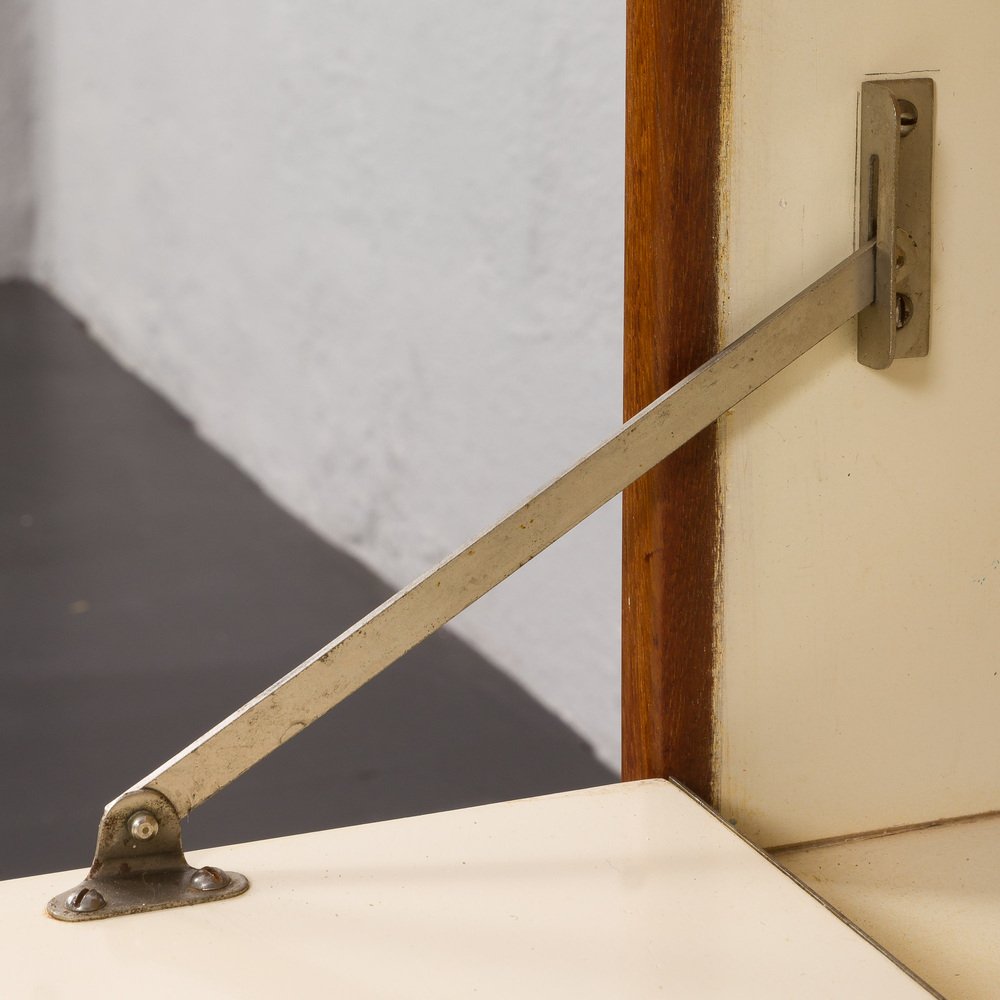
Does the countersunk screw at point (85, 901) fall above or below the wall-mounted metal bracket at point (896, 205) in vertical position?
below

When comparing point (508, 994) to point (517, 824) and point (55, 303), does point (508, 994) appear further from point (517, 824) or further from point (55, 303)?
point (55, 303)

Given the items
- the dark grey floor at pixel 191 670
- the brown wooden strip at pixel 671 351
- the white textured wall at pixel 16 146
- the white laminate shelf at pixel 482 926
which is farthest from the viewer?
the white textured wall at pixel 16 146

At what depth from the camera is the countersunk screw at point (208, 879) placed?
76cm

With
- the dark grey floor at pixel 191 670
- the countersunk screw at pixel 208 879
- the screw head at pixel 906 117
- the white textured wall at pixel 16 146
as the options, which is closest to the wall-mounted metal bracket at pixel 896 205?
the screw head at pixel 906 117

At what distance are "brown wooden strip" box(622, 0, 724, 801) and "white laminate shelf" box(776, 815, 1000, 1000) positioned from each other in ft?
0.31

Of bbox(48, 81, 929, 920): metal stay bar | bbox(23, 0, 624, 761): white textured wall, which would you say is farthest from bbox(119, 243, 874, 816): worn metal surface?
bbox(23, 0, 624, 761): white textured wall

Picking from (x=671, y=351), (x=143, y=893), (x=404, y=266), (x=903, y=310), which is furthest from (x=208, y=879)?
(x=404, y=266)

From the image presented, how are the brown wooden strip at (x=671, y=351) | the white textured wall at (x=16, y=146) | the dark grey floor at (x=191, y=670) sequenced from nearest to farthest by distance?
the brown wooden strip at (x=671, y=351) < the dark grey floor at (x=191, y=670) < the white textured wall at (x=16, y=146)

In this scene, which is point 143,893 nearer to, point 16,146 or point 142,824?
point 142,824

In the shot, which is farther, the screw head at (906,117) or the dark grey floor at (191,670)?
the dark grey floor at (191,670)

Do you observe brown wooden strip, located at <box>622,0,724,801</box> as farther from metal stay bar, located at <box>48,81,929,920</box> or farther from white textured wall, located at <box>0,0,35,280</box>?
white textured wall, located at <box>0,0,35,280</box>

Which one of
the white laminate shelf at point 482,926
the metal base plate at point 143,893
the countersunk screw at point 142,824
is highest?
the countersunk screw at point 142,824

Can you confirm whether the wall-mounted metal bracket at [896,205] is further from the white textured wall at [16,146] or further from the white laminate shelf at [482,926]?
the white textured wall at [16,146]

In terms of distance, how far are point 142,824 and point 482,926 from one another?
0.62ft
